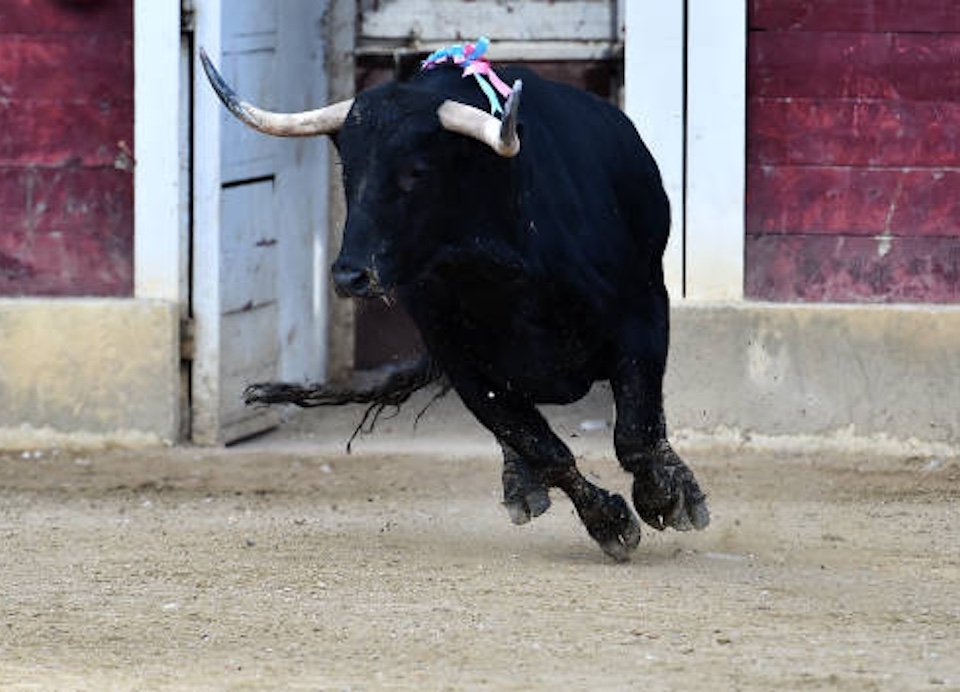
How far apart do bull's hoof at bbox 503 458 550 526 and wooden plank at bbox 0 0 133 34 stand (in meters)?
2.78

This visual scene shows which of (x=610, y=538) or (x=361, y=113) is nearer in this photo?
(x=361, y=113)

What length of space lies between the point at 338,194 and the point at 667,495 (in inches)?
142

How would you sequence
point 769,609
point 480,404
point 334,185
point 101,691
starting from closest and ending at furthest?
point 101,691 → point 769,609 → point 480,404 → point 334,185

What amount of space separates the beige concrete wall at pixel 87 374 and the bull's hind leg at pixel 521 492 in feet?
7.00

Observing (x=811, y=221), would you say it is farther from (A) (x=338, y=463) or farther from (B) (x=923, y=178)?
(A) (x=338, y=463)

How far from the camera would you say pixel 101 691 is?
6.34 meters

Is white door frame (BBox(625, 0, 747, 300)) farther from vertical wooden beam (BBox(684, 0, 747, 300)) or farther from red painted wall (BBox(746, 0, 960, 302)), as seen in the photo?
red painted wall (BBox(746, 0, 960, 302))

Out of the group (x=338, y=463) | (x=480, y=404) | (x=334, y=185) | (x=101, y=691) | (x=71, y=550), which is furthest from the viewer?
(x=334, y=185)

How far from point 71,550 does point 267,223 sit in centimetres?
246

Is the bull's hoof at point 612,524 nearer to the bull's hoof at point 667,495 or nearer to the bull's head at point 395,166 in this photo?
the bull's hoof at point 667,495

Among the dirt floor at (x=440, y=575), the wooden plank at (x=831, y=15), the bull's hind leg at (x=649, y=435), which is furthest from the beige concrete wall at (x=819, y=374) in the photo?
the bull's hind leg at (x=649, y=435)

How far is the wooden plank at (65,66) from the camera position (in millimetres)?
10359

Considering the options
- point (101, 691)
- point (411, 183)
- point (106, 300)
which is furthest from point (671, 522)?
point (106, 300)

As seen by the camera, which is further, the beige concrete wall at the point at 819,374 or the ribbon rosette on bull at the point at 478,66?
the beige concrete wall at the point at 819,374
